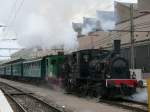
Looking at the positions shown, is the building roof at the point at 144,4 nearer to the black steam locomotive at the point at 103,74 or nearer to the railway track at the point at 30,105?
A: the black steam locomotive at the point at 103,74

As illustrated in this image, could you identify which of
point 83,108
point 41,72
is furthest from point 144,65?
point 83,108

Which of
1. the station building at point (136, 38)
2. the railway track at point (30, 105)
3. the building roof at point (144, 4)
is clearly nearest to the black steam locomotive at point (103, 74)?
the railway track at point (30, 105)

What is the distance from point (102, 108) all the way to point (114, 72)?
14.6 feet

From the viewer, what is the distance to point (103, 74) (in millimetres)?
22531

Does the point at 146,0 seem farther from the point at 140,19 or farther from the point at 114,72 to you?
the point at 114,72

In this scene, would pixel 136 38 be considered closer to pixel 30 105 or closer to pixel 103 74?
pixel 103 74

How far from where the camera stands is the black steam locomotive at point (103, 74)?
72.9 ft

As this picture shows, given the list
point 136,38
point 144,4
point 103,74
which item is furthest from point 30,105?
point 144,4

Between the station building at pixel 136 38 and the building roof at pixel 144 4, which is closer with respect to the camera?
the station building at pixel 136 38

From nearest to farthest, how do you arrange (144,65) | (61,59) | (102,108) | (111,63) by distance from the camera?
1. (102,108)
2. (111,63)
3. (61,59)
4. (144,65)

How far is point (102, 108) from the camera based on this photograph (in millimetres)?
18312

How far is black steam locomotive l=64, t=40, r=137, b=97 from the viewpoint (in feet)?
72.9

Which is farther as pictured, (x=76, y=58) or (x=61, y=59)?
(x=61, y=59)

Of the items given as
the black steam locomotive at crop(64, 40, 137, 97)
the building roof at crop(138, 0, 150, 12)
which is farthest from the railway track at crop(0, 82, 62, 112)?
the building roof at crop(138, 0, 150, 12)
